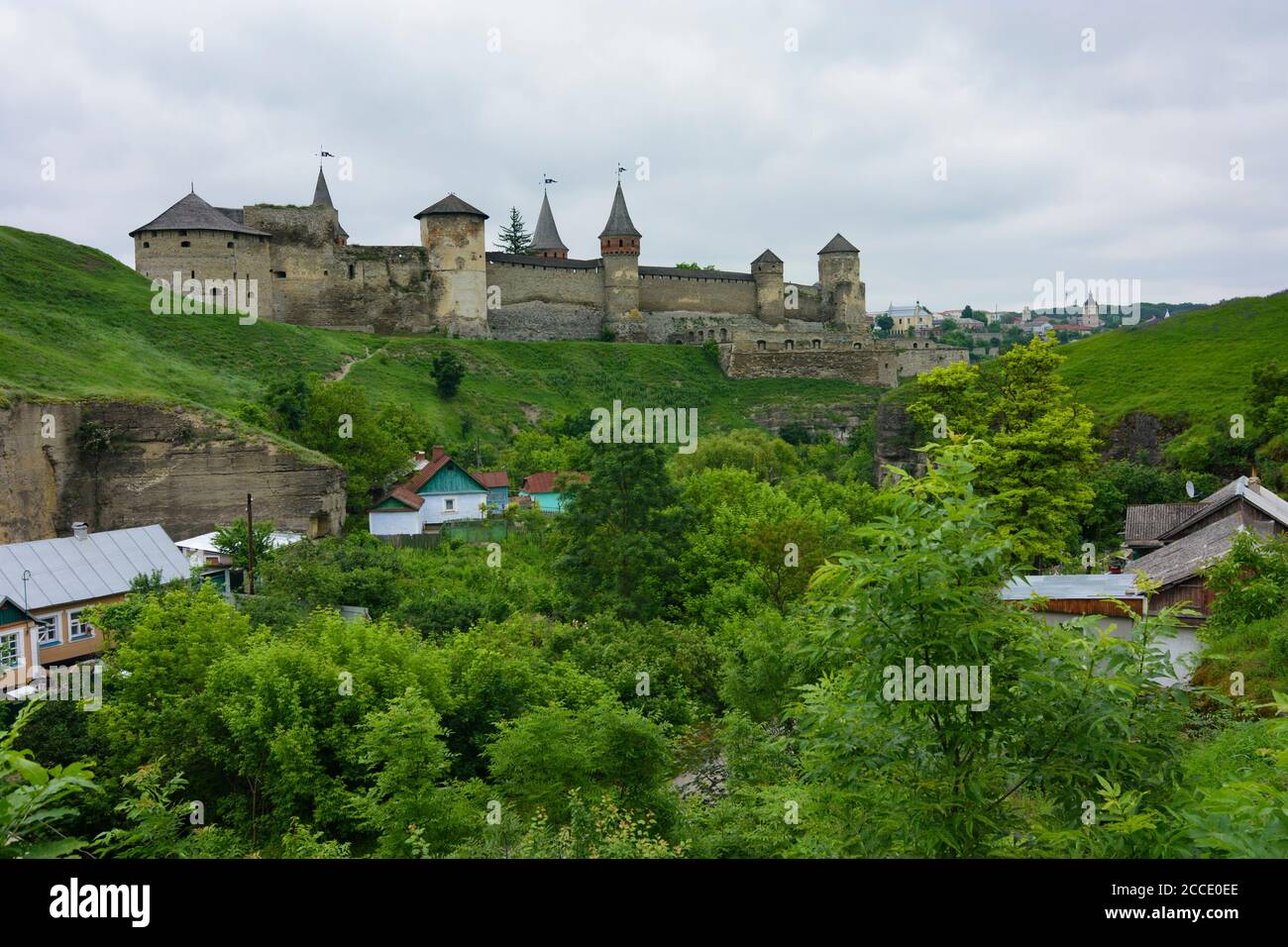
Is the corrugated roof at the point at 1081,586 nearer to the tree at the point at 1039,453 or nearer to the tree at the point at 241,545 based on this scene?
the tree at the point at 1039,453

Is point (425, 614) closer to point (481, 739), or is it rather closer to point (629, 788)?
point (481, 739)

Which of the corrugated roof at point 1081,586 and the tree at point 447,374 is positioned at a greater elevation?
the tree at point 447,374

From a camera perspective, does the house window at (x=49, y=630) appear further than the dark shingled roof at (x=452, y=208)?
No

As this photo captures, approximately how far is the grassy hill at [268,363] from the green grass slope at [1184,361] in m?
17.0

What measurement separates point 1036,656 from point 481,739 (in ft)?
48.4

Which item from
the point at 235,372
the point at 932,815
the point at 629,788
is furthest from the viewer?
the point at 235,372

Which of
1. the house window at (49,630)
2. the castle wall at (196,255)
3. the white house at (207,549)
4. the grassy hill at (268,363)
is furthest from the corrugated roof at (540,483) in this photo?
the castle wall at (196,255)

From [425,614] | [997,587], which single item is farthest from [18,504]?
[997,587]

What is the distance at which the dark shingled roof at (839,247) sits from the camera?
87062mm

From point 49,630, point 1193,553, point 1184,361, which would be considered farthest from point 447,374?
point 1193,553

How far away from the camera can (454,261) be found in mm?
69938

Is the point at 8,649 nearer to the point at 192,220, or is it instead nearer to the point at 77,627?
the point at 77,627

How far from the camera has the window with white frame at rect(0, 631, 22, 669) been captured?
76.9 ft
